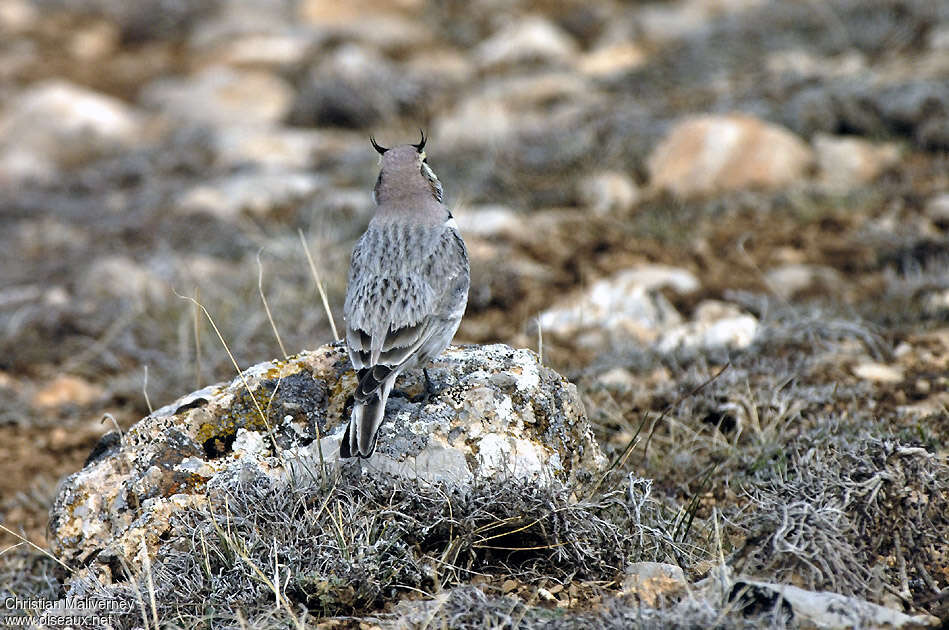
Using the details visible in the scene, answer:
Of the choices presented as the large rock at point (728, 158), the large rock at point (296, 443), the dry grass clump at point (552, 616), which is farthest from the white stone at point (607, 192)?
the dry grass clump at point (552, 616)

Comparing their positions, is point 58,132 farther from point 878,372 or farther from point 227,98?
point 878,372

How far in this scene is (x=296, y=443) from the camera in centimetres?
354

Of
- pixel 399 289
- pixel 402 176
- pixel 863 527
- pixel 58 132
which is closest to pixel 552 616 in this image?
pixel 863 527

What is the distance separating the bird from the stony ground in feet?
2.43

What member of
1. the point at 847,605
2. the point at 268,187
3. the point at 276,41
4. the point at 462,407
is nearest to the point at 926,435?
the point at 847,605

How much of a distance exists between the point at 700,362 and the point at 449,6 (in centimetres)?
1167

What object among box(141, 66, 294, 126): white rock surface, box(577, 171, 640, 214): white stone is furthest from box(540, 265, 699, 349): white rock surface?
box(141, 66, 294, 126): white rock surface

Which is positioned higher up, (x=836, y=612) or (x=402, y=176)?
(x=402, y=176)

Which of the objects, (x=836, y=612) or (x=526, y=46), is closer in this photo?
(x=836, y=612)

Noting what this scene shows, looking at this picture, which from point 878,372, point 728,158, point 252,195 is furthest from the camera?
point 252,195

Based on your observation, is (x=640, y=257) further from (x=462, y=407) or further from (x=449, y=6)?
(x=449, y=6)

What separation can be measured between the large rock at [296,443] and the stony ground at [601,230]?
1.61 feet

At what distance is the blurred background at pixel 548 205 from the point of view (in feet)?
16.8

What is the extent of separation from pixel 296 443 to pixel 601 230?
4.41 m
